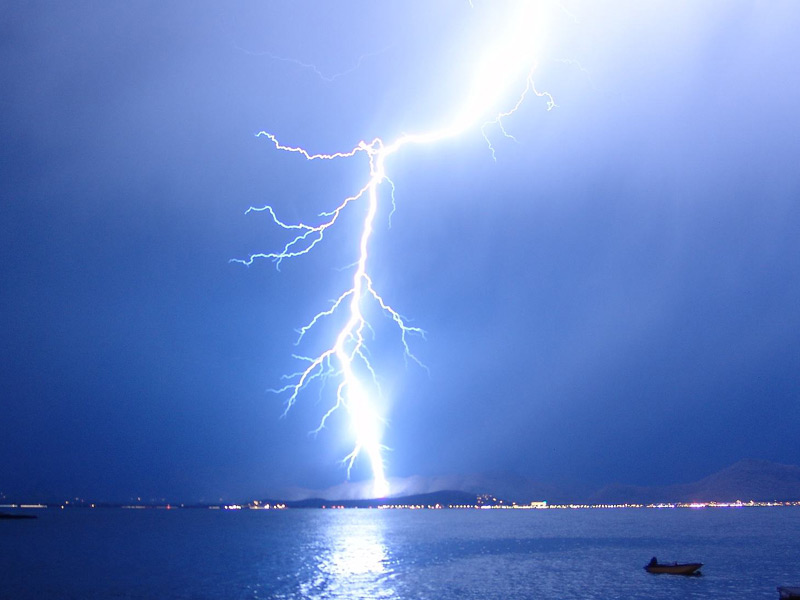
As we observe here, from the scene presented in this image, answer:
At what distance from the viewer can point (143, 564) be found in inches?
1513

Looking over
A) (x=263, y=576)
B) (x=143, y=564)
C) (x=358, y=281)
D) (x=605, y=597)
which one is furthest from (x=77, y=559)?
(x=605, y=597)

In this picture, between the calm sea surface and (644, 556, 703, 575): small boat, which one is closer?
the calm sea surface

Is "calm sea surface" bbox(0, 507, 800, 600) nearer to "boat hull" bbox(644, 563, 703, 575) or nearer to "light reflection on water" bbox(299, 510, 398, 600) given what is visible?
"light reflection on water" bbox(299, 510, 398, 600)

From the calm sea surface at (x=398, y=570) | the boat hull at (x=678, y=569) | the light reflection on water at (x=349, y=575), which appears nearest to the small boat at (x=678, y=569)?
the boat hull at (x=678, y=569)

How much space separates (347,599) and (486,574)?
9.32 m

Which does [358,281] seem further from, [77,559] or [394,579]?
[77,559]

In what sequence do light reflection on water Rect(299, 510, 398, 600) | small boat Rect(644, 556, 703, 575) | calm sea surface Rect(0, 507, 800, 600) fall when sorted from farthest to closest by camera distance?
small boat Rect(644, 556, 703, 575) < calm sea surface Rect(0, 507, 800, 600) < light reflection on water Rect(299, 510, 398, 600)

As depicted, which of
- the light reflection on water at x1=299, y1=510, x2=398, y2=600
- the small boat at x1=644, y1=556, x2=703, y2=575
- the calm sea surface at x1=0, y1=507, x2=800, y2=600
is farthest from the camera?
the small boat at x1=644, y1=556, x2=703, y2=575

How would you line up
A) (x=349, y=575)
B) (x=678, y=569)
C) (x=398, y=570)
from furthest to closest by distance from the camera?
(x=398, y=570), (x=349, y=575), (x=678, y=569)

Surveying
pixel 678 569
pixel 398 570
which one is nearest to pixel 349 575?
pixel 398 570

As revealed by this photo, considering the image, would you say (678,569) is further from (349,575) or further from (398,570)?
(349,575)

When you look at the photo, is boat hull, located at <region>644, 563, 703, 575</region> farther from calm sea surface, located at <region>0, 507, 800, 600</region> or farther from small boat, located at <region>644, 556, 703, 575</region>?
calm sea surface, located at <region>0, 507, 800, 600</region>

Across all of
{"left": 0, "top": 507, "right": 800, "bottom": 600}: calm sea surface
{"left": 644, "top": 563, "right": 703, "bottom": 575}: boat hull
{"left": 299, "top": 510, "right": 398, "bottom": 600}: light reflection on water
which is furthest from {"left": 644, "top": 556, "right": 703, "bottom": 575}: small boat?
{"left": 299, "top": 510, "right": 398, "bottom": 600}: light reflection on water

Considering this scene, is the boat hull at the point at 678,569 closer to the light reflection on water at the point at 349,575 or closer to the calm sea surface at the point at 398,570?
the calm sea surface at the point at 398,570
